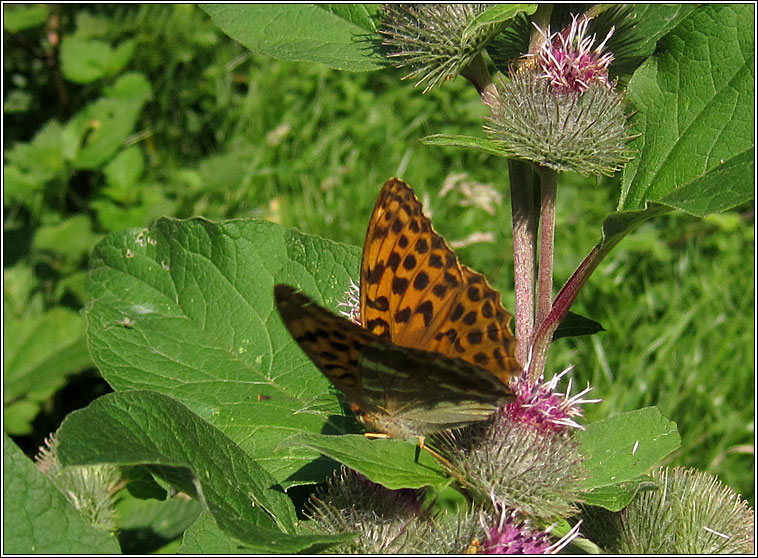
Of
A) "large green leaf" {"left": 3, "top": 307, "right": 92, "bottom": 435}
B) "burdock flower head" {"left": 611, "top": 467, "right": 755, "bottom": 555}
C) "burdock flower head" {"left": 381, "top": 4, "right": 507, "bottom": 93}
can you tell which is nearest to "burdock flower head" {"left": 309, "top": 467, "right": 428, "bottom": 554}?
"burdock flower head" {"left": 611, "top": 467, "right": 755, "bottom": 555}

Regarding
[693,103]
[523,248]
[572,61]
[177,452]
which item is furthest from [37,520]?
[693,103]

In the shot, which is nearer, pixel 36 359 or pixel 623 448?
pixel 623 448

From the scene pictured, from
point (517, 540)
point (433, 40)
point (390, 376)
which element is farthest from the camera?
point (433, 40)

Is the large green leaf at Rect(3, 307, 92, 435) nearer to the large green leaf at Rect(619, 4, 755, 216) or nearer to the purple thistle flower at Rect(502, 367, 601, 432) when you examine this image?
the purple thistle flower at Rect(502, 367, 601, 432)

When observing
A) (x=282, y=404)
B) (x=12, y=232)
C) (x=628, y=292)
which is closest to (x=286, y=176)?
(x=12, y=232)

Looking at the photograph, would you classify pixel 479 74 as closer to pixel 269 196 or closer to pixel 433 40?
pixel 433 40

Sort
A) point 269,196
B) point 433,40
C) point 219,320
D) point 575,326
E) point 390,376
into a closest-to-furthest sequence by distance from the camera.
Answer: point 390,376 < point 433,40 < point 575,326 < point 219,320 < point 269,196

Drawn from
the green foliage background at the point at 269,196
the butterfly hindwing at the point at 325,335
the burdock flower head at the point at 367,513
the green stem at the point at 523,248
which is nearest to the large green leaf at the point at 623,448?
the green stem at the point at 523,248
